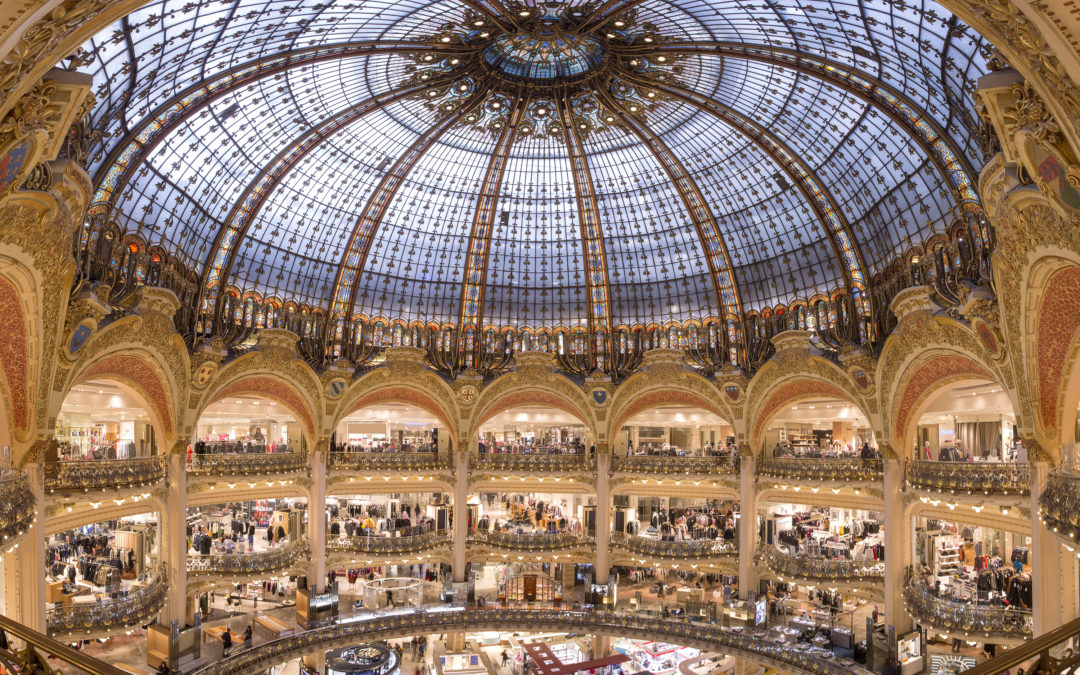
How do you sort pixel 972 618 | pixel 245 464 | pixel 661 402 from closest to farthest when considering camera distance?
pixel 972 618, pixel 245 464, pixel 661 402

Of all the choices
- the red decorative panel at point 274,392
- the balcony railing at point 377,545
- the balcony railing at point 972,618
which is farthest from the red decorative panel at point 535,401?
the balcony railing at point 972,618

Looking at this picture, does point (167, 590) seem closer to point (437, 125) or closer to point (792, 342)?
point (437, 125)

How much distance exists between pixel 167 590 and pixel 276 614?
9.29 metres

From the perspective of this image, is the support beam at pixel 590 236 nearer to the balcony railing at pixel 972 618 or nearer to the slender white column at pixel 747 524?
the slender white column at pixel 747 524

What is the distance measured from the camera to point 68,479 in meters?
31.2

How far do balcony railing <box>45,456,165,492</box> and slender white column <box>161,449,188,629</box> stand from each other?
2.12 meters

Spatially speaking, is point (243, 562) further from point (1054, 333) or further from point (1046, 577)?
point (1054, 333)

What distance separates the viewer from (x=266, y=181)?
1542 inches

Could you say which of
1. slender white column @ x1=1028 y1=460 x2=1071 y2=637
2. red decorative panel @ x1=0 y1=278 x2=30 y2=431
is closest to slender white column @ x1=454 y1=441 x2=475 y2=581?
red decorative panel @ x1=0 y1=278 x2=30 y2=431

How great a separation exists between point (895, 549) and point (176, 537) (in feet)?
116

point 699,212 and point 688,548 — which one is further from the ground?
point 699,212

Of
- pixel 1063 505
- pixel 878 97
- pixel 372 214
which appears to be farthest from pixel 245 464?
pixel 1063 505

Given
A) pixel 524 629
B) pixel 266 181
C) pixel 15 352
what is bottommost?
pixel 524 629

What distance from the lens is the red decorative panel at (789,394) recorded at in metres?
42.3
